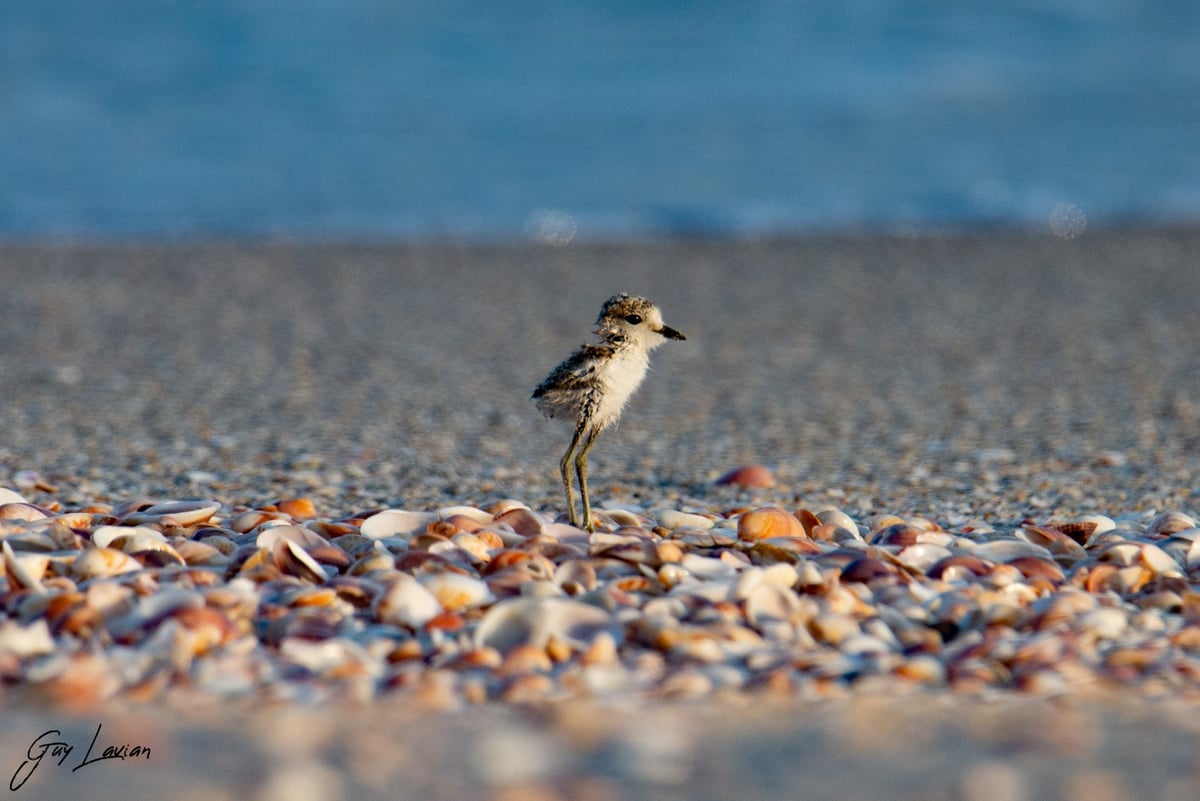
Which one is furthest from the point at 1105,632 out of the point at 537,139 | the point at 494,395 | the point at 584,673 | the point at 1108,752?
the point at 537,139

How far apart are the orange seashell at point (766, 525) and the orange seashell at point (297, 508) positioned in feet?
3.80

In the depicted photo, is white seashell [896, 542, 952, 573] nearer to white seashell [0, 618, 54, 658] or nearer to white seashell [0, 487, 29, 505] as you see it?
white seashell [0, 618, 54, 658]

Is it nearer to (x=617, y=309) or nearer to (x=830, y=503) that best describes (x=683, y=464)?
(x=830, y=503)

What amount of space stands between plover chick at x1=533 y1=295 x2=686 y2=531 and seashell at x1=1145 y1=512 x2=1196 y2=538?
1282mm

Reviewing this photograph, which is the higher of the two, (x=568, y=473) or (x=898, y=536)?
(x=568, y=473)

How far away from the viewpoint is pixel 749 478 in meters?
4.43

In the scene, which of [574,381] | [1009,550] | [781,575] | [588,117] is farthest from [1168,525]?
[588,117]

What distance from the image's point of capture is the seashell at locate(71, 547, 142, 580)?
295 cm

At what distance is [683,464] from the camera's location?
15.8 ft

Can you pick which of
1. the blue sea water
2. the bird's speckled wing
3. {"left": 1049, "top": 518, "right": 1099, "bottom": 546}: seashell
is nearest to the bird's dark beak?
the bird's speckled wing

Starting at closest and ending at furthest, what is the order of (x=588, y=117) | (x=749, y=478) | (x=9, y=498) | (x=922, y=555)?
(x=922, y=555)
(x=9, y=498)
(x=749, y=478)
(x=588, y=117)

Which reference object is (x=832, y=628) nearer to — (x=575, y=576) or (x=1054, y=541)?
(x=575, y=576)

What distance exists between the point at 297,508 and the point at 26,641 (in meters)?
1.17
